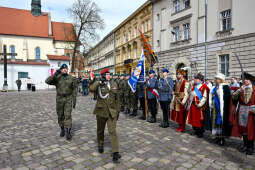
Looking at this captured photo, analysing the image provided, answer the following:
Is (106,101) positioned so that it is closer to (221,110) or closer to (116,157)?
(116,157)

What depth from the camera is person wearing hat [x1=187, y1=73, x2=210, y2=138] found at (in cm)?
519

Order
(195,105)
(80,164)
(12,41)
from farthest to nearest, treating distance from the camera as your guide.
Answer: (12,41) < (195,105) < (80,164)

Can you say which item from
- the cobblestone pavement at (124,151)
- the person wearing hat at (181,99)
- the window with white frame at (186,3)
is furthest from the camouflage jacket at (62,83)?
the window with white frame at (186,3)

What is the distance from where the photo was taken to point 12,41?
1673 inches

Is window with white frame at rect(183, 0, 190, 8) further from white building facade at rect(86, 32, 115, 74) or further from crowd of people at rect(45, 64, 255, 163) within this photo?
white building facade at rect(86, 32, 115, 74)

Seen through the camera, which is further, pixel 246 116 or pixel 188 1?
pixel 188 1

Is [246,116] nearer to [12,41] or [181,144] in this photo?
[181,144]

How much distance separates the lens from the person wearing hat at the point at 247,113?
13.6 feet

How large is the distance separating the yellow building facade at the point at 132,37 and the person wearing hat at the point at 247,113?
20901 millimetres

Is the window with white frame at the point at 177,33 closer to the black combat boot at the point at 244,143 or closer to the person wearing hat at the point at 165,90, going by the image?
the person wearing hat at the point at 165,90

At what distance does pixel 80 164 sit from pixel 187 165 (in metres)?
2.09

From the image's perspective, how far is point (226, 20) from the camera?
16.8 metres

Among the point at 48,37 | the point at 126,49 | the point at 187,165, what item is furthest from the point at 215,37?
the point at 48,37

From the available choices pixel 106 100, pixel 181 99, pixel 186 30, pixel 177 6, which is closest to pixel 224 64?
pixel 186 30
